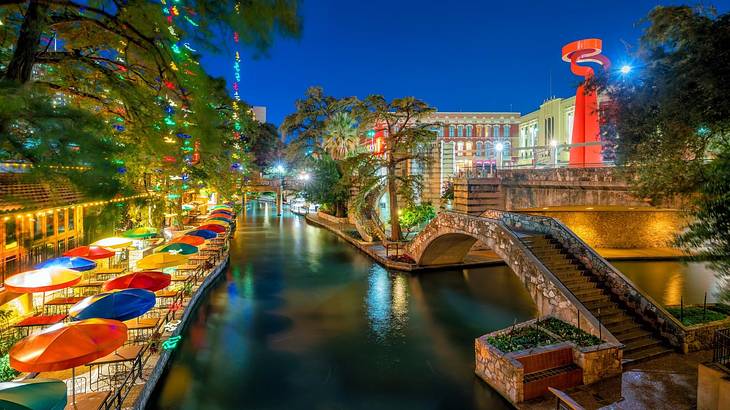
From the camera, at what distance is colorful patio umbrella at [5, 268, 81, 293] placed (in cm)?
1136

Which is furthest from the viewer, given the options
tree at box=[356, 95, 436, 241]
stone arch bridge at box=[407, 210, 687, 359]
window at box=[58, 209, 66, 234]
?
tree at box=[356, 95, 436, 241]

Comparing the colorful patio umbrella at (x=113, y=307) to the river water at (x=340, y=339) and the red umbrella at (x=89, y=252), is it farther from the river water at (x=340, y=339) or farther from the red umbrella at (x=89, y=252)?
the red umbrella at (x=89, y=252)

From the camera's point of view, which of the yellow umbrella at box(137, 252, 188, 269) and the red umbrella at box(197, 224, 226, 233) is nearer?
the yellow umbrella at box(137, 252, 188, 269)

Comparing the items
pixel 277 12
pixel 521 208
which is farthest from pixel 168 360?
pixel 521 208

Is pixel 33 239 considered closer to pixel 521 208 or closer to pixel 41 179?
pixel 41 179

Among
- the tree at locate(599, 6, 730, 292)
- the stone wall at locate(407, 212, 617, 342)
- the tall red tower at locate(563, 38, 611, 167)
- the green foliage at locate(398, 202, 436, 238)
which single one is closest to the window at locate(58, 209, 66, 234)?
the stone wall at locate(407, 212, 617, 342)

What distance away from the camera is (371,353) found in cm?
1304

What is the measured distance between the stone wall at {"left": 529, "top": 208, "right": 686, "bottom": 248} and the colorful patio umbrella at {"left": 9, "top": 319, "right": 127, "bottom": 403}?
2768 centimetres

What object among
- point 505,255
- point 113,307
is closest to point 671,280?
point 505,255

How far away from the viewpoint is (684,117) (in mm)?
9469

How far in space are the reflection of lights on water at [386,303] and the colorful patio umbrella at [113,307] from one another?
25.3ft

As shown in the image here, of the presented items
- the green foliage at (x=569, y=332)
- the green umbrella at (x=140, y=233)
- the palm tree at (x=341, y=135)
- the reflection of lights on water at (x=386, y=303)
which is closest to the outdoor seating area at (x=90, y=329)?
the green umbrella at (x=140, y=233)

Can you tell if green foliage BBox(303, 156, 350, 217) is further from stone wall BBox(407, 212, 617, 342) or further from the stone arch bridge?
the stone arch bridge

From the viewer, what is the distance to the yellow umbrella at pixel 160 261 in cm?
1631
